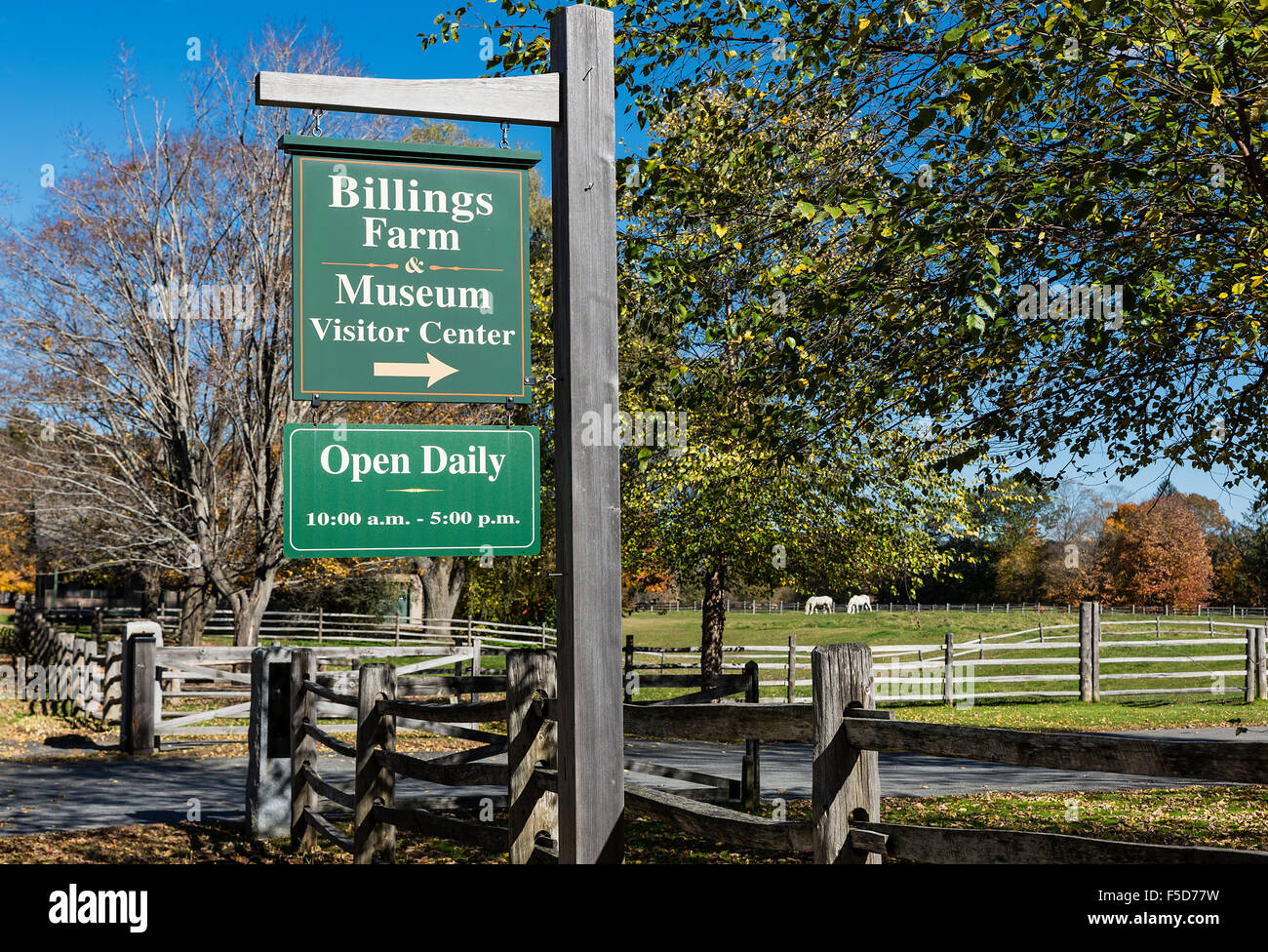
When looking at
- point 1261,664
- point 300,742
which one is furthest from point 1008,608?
point 300,742

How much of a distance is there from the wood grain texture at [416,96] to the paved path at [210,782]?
722 centimetres

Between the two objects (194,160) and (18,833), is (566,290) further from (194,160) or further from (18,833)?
(194,160)

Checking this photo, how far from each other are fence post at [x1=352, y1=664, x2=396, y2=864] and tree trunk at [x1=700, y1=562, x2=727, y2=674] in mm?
14647

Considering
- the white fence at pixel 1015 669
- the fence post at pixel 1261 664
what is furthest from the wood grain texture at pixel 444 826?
the fence post at pixel 1261 664

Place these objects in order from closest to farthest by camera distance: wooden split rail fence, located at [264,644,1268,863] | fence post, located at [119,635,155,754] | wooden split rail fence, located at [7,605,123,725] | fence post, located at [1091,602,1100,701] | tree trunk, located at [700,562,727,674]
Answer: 1. wooden split rail fence, located at [264,644,1268,863]
2. fence post, located at [119,635,155,754]
3. wooden split rail fence, located at [7,605,123,725]
4. fence post, located at [1091,602,1100,701]
5. tree trunk, located at [700,562,727,674]

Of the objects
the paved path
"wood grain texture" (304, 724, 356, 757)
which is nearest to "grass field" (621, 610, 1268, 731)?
the paved path

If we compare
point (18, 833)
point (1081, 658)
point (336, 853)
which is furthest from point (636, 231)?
point (1081, 658)

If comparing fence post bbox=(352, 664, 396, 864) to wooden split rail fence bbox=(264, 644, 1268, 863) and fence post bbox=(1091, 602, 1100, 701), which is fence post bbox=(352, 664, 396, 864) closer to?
wooden split rail fence bbox=(264, 644, 1268, 863)

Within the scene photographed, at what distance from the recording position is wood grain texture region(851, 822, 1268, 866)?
3213mm

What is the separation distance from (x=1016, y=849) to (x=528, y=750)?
9.53ft

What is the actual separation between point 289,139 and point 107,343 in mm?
15021

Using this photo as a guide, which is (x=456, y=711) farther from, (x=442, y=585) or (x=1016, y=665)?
(x=1016, y=665)

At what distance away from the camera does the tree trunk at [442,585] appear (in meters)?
33.9

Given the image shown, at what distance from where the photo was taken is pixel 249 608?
1844cm
